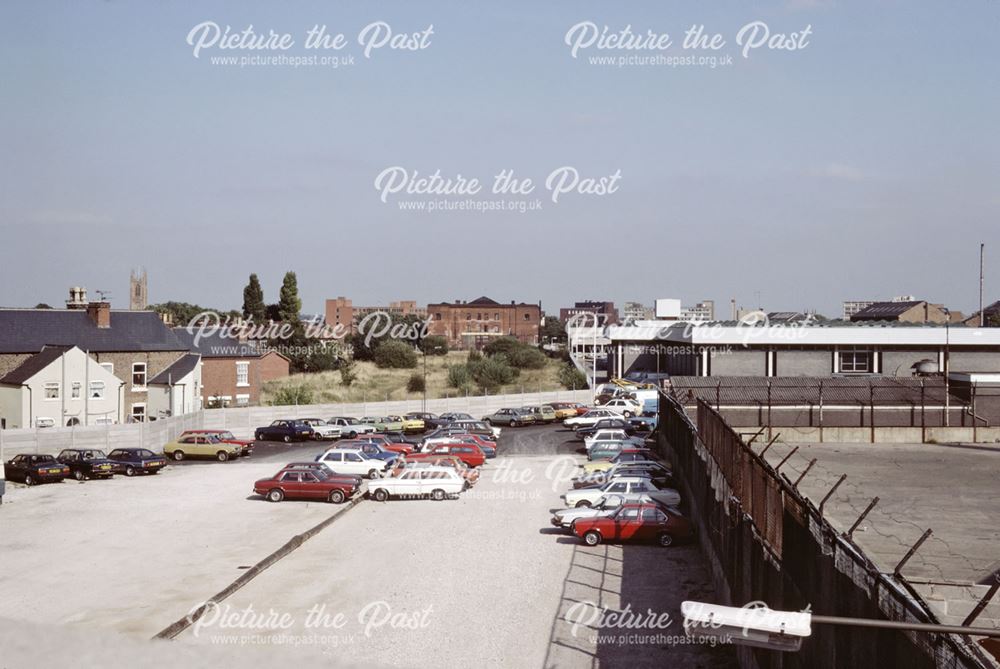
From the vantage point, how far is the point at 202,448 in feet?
150

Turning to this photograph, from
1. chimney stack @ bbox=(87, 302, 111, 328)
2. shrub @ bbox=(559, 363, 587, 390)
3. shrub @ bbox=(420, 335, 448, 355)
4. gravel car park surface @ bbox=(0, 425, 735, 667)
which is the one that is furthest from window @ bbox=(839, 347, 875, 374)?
shrub @ bbox=(420, 335, 448, 355)

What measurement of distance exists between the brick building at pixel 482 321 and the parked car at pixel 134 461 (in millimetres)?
109311

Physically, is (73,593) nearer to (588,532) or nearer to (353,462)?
(588,532)

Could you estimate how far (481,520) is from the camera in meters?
28.8

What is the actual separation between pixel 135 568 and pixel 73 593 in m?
2.30

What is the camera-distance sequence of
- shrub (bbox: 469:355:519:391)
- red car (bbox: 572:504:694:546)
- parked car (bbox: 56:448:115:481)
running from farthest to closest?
shrub (bbox: 469:355:519:391)
parked car (bbox: 56:448:115:481)
red car (bbox: 572:504:694:546)

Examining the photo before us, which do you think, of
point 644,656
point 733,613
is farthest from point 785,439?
point 733,613

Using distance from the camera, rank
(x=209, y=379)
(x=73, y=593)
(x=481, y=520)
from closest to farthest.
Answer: (x=73, y=593) → (x=481, y=520) → (x=209, y=379)

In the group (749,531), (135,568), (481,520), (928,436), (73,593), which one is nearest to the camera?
(749,531)

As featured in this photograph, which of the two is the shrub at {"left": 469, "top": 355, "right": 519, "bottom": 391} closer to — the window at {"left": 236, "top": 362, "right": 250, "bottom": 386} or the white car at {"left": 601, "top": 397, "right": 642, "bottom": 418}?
the window at {"left": 236, "top": 362, "right": 250, "bottom": 386}

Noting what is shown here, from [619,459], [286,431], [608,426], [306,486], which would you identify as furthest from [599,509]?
[286,431]

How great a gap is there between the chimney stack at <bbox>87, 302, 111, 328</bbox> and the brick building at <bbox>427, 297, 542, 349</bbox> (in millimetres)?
94969

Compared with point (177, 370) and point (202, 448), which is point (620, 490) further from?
point (177, 370)

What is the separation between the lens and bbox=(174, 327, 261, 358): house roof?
205ft
